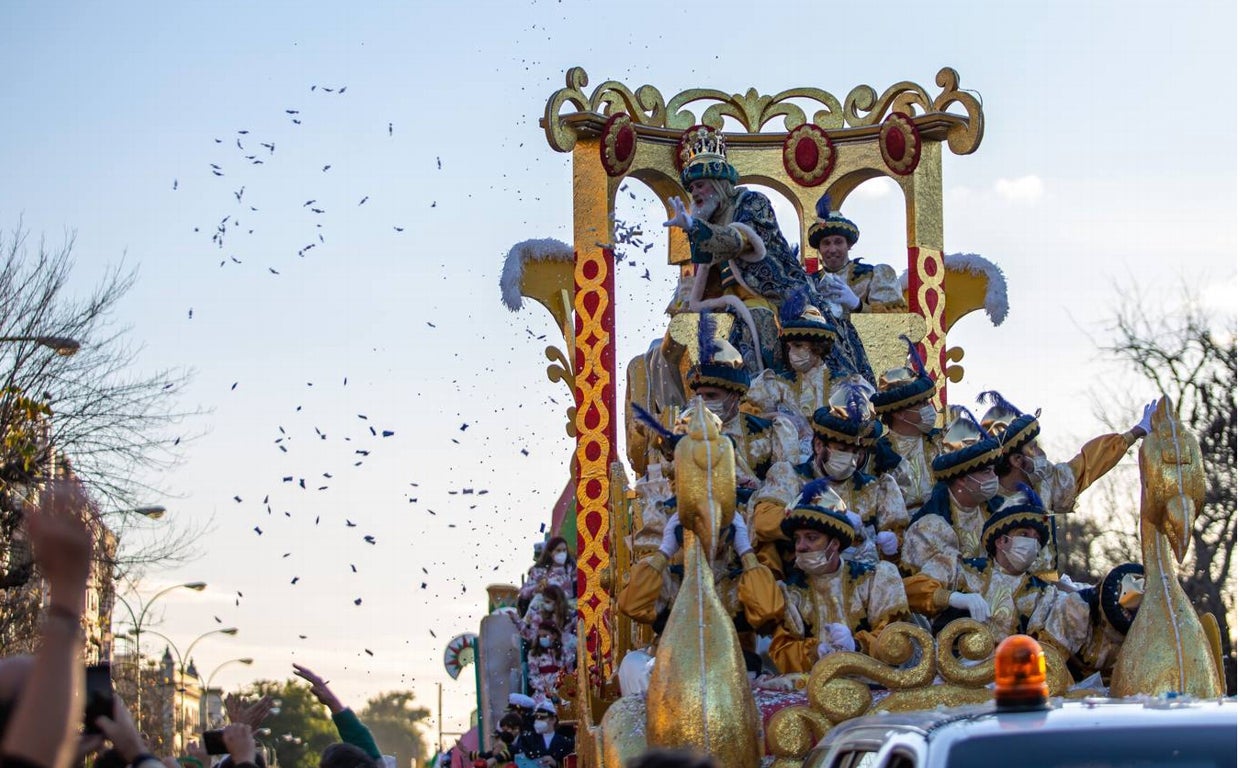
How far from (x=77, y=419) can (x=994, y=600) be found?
54.9ft

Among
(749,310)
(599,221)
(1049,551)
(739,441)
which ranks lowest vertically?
(1049,551)

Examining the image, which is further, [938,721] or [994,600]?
[994,600]

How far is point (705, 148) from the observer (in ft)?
44.8

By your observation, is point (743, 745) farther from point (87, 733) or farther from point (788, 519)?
point (87, 733)

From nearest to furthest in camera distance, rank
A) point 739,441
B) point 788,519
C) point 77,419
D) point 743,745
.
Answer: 1. point 743,745
2. point 788,519
3. point 739,441
4. point 77,419

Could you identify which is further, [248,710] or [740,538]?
[740,538]

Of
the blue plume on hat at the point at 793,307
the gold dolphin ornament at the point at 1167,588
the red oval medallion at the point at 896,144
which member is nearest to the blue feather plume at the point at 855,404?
the blue plume on hat at the point at 793,307

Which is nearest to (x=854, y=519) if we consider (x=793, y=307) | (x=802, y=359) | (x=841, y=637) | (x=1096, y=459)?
(x=841, y=637)

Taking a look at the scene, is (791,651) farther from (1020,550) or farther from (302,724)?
(302,724)

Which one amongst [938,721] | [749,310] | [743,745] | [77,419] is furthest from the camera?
[77,419]

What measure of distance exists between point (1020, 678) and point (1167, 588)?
176 inches

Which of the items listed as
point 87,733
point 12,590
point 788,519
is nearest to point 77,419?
point 12,590

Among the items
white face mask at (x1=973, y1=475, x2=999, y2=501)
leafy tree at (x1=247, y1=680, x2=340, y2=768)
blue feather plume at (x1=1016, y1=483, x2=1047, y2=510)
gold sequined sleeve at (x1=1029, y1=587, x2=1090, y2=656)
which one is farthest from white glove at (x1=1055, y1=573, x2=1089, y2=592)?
leafy tree at (x1=247, y1=680, x2=340, y2=768)

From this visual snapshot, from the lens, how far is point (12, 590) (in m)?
26.1
